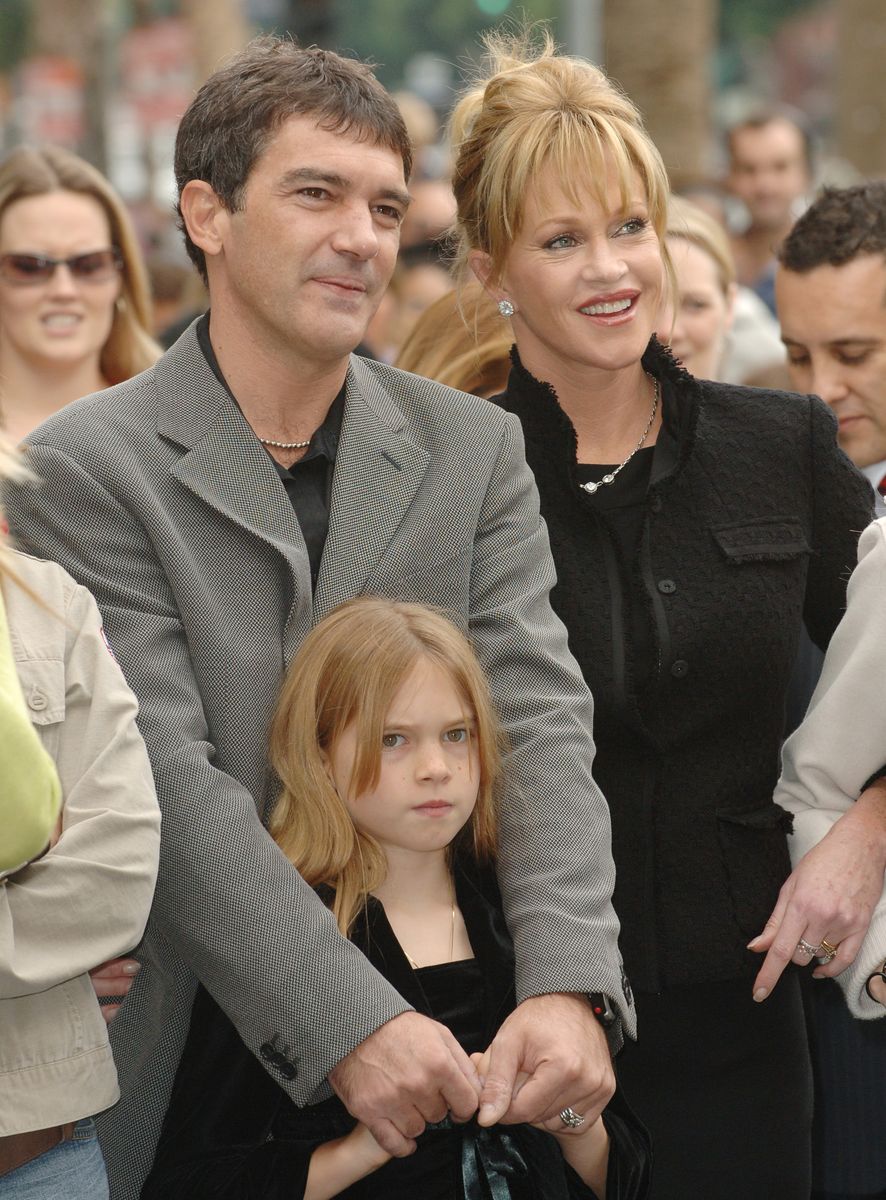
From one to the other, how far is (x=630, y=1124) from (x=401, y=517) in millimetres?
1177

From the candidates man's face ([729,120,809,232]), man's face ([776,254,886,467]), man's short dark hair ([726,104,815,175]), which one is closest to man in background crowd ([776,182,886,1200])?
man's face ([776,254,886,467])

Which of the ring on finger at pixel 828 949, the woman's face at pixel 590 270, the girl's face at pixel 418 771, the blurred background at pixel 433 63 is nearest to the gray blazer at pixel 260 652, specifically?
the girl's face at pixel 418 771

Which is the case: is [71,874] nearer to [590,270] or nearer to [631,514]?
[631,514]

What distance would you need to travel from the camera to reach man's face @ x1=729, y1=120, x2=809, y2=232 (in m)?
10.8

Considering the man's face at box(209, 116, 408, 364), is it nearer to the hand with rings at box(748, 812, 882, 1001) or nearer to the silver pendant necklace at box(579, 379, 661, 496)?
the silver pendant necklace at box(579, 379, 661, 496)

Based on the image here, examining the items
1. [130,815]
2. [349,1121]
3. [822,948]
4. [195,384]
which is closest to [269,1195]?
[349,1121]

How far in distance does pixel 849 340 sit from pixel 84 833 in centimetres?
256

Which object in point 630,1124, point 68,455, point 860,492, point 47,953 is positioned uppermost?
point 68,455

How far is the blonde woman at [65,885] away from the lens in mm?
2793

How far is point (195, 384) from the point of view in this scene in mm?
Result: 3445

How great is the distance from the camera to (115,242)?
612cm

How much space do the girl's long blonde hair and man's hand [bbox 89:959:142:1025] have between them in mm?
332

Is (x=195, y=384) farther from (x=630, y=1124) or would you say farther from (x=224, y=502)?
(x=630, y=1124)

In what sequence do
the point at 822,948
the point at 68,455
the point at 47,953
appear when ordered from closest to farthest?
the point at 47,953 < the point at 68,455 < the point at 822,948
